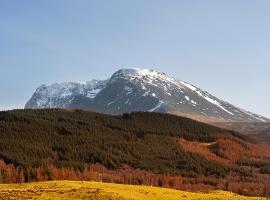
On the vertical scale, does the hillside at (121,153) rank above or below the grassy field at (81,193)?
above

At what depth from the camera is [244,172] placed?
5901 inches

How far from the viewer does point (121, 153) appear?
15500cm

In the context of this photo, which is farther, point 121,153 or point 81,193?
point 121,153

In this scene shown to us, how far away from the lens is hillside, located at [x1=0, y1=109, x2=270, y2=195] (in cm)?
11644

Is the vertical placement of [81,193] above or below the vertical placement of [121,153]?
below

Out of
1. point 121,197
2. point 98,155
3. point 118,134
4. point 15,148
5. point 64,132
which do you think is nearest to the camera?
point 121,197

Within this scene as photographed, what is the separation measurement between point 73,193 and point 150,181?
54.3m

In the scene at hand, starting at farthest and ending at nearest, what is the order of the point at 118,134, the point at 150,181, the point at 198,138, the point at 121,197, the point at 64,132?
the point at 198,138, the point at 118,134, the point at 64,132, the point at 150,181, the point at 121,197

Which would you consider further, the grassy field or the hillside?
the hillside

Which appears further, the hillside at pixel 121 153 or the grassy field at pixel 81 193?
the hillside at pixel 121 153

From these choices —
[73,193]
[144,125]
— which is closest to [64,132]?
[144,125]

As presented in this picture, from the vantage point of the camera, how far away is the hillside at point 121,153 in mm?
116438

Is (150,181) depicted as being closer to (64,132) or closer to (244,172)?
(244,172)

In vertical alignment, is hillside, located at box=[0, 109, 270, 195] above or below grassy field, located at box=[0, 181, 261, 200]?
above
